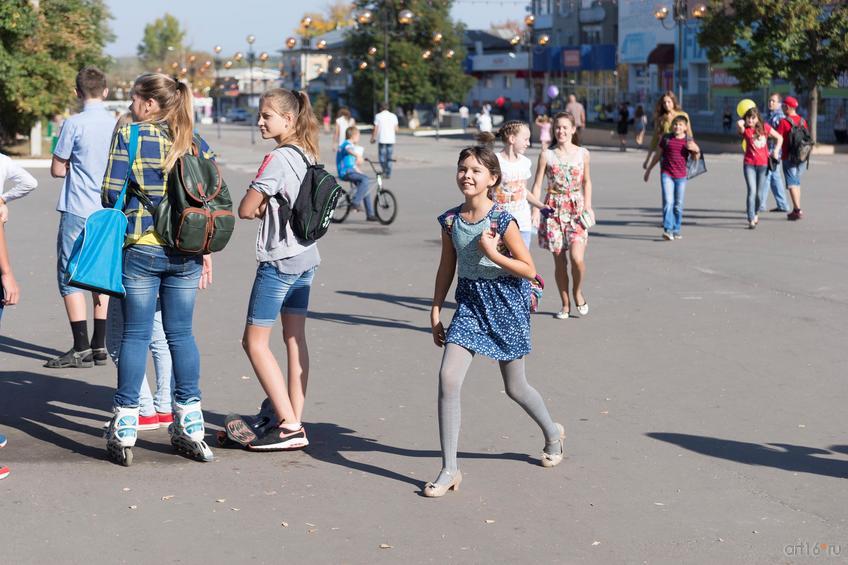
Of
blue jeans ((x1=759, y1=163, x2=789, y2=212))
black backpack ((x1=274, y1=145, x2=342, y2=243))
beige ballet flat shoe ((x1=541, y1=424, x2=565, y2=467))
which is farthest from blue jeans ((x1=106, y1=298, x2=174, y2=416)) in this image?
blue jeans ((x1=759, y1=163, x2=789, y2=212))

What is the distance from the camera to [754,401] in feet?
23.4

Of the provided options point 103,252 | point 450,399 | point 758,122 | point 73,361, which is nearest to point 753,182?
point 758,122

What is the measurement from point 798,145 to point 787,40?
23882 millimetres

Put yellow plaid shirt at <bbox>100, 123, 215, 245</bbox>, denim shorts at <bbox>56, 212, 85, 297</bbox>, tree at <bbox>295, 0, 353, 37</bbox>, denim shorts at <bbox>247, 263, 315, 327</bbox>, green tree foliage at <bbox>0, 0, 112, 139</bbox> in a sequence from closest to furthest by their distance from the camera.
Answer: yellow plaid shirt at <bbox>100, 123, 215, 245</bbox>, denim shorts at <bbox>247, 263, 315, 327</bbox>, denim shorts at <bbox>56, 212, 85, 297</bbox>, green tree foliage at <bbox>0, 0, 112, 139</bbox>, tree at <bbox>295, 0, 353, 37</bbox>

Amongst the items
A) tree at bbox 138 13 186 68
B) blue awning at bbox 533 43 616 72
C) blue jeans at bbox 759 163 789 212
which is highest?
tree at bbox 138 13 186 68

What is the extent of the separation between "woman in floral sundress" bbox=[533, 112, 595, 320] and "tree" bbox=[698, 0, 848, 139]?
3163 cm

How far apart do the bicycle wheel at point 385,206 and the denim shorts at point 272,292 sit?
12.1 meters

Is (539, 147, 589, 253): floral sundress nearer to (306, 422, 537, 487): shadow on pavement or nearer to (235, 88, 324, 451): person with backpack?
(306, 422, 537, 487): shadow on pavement

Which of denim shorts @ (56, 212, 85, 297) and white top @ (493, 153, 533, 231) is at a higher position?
white top @ (493, 153, 533, 231)

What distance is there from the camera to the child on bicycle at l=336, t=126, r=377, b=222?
59.7ft

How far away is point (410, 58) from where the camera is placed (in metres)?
83.2

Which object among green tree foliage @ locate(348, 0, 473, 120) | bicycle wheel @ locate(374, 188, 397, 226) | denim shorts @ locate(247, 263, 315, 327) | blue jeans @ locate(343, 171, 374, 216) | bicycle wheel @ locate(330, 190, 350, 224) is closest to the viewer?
denim shorts @ locate(247, 263, 315, 327)

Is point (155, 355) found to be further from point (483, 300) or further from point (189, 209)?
point (483, 300)

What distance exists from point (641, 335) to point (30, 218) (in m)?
12.1
